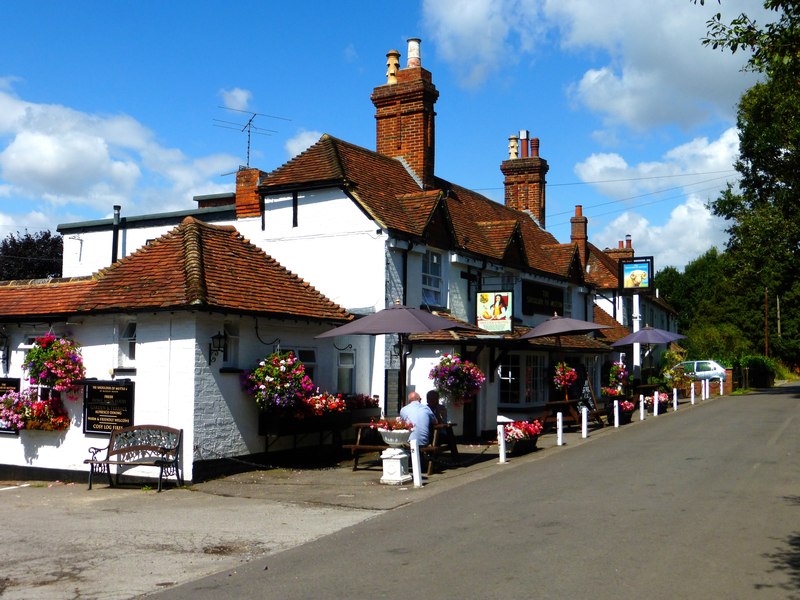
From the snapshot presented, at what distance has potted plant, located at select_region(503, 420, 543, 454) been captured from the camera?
688 inches

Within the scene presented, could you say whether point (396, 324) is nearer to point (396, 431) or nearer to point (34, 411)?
point (396, 431)

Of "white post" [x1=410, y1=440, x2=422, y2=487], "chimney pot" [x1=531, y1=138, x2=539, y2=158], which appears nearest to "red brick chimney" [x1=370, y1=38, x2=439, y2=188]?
"chimney pot" [x1=531, y1=138, x2=539, y2=158]

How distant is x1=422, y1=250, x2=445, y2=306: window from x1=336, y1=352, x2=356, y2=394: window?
2.94 meters

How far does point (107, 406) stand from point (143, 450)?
1498 mm

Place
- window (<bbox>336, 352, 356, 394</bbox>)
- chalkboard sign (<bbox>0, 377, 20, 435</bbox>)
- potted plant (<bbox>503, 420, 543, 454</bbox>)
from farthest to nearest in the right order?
window (<bbox>336, 352, 356, 394</bbox>), potted plant (<bbox>503, 420, 543, 454</bbox>), chalkboard sign (<bbox>0, 377, 20, 435</bbox>)

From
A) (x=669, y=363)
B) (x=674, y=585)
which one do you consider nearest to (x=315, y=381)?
(x=674, y=585)

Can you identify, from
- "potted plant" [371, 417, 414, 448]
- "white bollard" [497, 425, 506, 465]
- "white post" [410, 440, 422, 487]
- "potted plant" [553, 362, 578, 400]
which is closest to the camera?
"white post" [410, 440, 422, 487]

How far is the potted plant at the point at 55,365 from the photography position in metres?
15.6

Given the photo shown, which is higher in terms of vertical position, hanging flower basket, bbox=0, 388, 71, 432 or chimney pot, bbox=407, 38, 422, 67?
chimney pot, bbox=407, 38, 422, 67

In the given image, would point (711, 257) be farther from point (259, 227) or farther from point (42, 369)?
point (42, 369)

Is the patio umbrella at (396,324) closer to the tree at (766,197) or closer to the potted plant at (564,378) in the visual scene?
the potted plant at (564,378)

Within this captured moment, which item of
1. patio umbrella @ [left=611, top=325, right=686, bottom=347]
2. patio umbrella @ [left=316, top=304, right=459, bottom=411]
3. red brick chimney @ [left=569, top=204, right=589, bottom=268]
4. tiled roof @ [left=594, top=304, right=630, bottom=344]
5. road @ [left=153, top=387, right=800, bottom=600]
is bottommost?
road @ [left=153, top=387, right=800, bottom=600]

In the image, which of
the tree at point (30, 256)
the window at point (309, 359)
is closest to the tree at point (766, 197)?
the window at point (309, 359)

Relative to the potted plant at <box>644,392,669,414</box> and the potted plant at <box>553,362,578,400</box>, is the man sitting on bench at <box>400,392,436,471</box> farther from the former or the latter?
the potted plant at <box>644,392,669,414</box>
